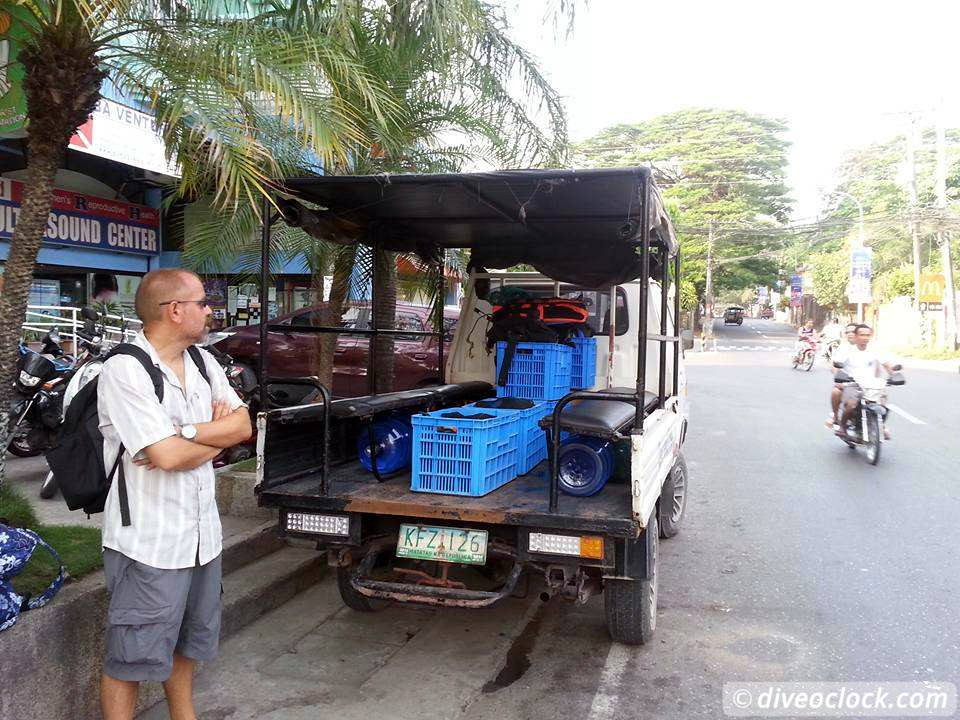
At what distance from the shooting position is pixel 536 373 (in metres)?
5.30

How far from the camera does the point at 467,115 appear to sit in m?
7.86

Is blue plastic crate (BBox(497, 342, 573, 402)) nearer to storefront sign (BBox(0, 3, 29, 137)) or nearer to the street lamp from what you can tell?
storefront sign (BBox(0, 3, 29, 137))

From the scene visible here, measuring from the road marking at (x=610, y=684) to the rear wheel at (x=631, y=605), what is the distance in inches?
3.2

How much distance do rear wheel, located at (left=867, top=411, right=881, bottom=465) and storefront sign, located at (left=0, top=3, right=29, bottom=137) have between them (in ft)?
29.1

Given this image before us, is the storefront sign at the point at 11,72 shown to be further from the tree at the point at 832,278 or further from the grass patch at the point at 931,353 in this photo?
the tree at the point at 832,278

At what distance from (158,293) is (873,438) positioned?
28.1ft

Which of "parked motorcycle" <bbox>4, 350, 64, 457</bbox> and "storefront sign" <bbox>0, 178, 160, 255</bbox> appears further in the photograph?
"storefront sign" <bbox>0, 178, 160, 255</bbox>

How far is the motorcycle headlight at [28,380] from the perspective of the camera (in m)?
6.50

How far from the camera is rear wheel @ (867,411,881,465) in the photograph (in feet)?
29.6

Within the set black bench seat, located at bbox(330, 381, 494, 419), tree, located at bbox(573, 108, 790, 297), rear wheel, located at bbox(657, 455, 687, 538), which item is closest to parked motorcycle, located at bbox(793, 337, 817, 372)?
rear wheel, located at bbox(657, 455, 687, 538)

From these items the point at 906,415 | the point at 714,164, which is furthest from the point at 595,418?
the point at 714,164

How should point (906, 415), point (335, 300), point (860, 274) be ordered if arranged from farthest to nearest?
point (860, 274) < point (906, 415) < point (335, 300)

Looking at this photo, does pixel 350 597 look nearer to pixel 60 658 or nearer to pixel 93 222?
pixel 60 658

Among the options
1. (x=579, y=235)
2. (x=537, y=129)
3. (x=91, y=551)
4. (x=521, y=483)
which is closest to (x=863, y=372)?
(x=537, y=129)
